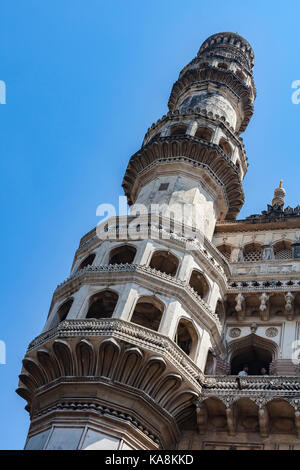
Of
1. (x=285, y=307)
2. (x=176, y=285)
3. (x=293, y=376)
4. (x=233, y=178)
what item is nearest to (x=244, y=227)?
(x=233, y=178)

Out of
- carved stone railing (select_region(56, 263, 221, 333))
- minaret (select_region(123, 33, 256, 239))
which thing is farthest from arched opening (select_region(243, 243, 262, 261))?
carved stone railing (select_region(56, 263, 221, 333))

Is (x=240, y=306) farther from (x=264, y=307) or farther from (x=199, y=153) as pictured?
(x=199, y=153)

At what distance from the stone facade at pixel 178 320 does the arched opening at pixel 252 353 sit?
0.10 ft

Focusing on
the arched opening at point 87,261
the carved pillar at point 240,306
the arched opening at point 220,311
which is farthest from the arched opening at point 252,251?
the arched opening at point 87,261

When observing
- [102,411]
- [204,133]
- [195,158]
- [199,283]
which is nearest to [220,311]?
[199,283]

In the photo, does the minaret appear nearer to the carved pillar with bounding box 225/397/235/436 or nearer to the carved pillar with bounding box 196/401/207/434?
the carved pillar with bounding box 196/401/207/434

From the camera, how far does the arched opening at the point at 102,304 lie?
1862cm

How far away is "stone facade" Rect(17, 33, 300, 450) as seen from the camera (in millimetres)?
15805

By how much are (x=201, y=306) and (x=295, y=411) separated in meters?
4.29

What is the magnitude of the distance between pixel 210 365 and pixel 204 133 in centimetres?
1158

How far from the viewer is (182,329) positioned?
19.1 metres

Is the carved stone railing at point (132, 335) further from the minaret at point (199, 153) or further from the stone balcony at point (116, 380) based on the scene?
the minaret at point (199, 153)

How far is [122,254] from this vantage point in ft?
67.9
